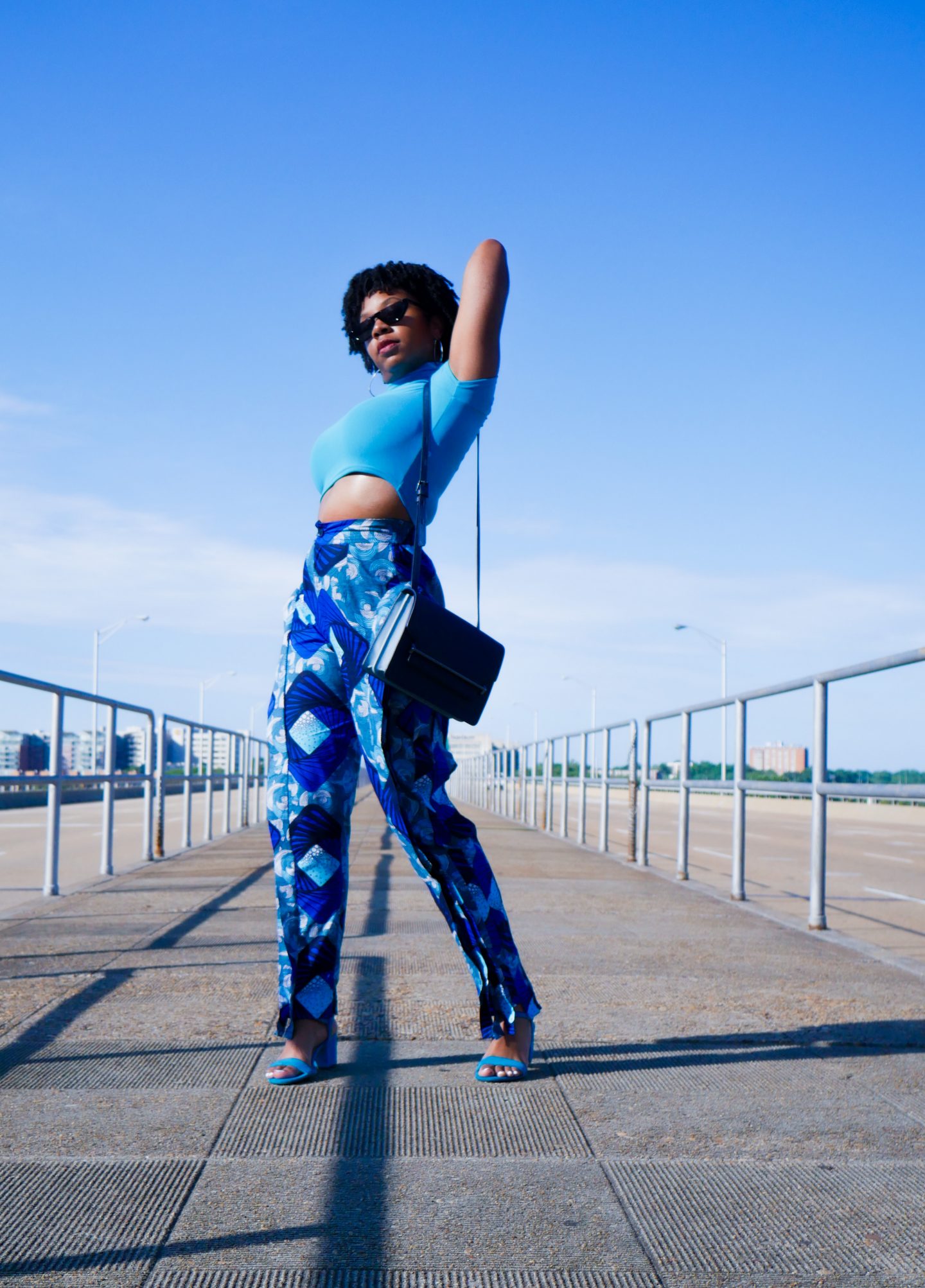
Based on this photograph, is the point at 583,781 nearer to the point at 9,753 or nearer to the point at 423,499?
the point at 9,753

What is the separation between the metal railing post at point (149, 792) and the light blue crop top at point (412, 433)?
6873 mm

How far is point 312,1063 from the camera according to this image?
264 cm

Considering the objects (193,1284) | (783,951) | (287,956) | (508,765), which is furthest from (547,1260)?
(508,765)

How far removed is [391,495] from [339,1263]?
1.57m

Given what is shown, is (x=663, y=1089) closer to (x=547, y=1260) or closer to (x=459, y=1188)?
(x=459, y=1188)

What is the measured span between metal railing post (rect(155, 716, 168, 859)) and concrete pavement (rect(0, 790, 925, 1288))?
5.23 metres

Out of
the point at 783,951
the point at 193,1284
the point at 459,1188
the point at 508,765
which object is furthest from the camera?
the point at 508,765

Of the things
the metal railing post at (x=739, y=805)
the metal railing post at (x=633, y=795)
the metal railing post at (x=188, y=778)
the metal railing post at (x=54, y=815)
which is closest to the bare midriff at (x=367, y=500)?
the metal railing post at (x=54, y=815)

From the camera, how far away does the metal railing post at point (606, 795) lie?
11.1 meters

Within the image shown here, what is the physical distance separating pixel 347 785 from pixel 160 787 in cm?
737

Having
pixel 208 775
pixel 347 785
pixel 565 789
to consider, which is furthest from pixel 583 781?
pixel 347 785

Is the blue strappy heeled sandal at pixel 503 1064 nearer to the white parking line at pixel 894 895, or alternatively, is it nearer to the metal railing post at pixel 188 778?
the white parking line at pixel 894 895

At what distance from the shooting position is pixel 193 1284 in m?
1.60

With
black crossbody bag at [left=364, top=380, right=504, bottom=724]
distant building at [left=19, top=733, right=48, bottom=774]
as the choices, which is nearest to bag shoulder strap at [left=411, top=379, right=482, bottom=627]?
black crossbody bag at [left=364, top=380, right=504, bottom=724]
